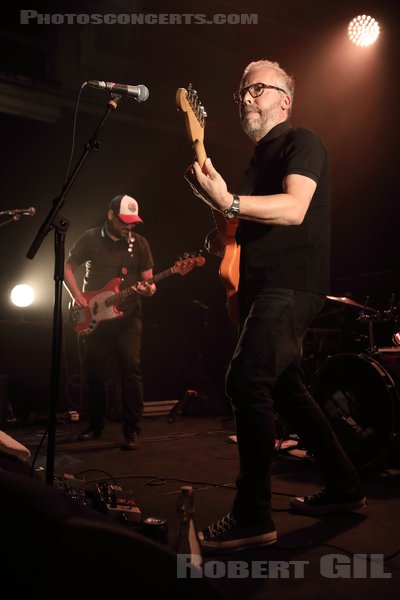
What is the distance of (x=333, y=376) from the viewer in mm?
3770

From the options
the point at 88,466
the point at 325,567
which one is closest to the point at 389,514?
the point at 325,567

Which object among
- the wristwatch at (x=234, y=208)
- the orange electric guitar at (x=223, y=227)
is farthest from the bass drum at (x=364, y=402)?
the wristwatch at (x=234, y=208)

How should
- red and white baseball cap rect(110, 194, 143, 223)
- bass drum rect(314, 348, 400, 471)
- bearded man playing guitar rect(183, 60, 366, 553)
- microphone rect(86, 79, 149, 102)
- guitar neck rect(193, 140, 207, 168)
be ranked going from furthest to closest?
red and white baseball cap rect(110, 194, 143, 223), bass drum rect(314, 348, 400, 471), microphone rect(86, 79, 149, 102), guitar neck rect(193, 140, 207, 168), bearded man playing guitar rect(183, 60, 366, 553)

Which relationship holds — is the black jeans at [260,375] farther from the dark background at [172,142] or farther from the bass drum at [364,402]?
the dark background at [172,142]

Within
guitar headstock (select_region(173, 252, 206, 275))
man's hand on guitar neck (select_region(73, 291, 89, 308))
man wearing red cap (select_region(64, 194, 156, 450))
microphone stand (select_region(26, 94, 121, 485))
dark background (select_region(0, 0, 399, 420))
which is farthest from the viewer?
dark background (select_region(0, 0, 399, 420))

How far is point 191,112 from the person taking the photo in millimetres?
2627

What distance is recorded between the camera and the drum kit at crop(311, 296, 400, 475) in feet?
10.9

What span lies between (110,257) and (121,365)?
107cm

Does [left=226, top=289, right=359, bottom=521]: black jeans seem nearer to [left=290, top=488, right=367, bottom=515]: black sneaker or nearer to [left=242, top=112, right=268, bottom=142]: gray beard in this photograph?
[left=290, top=488, right=367, bottom=515]: black sneaker

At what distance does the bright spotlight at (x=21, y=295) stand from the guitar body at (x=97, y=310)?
1.69 m

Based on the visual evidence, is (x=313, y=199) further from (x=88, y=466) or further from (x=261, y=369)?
(x=88, y=466)

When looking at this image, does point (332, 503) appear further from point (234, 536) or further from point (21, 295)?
point (21, 295)

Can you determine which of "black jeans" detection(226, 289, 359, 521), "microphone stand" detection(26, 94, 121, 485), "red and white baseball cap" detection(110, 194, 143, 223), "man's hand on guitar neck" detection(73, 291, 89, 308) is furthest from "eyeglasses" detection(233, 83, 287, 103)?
"man's hand on guitar neck" detection(73, 291, 89, 308)

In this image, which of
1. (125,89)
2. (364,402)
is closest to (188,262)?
(364,402)
